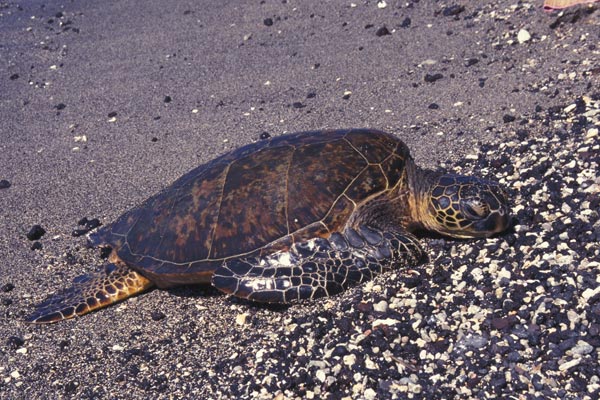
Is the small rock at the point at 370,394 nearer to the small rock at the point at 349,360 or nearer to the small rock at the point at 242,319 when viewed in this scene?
the small rock at the point at 349,360

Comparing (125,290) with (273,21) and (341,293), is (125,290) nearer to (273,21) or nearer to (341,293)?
(341,293)

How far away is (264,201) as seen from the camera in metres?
3.47

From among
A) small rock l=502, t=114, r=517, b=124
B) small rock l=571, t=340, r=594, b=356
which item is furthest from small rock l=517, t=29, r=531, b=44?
small rock l=571, t=340, r=594, b=356

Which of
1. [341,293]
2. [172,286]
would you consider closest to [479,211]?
[341,293]

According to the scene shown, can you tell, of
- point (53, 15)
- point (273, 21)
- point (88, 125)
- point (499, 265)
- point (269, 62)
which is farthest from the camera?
point (53, 15)

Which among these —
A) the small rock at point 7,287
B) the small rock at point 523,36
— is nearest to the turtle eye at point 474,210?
the small rock at point 7,287

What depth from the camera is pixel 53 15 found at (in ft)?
31.0

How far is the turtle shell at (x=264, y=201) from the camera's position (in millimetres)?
3428

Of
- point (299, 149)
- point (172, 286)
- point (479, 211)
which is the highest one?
point (299, 149)

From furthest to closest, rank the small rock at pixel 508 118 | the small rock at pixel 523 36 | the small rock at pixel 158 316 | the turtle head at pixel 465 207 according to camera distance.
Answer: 1. the small rock at pixel 523 36
2. the small rock at pixel 508 118
3. the small rock at pixel 158 316
4. the turtle head at pixel 465 207

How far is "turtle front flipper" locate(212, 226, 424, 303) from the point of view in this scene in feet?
10.6

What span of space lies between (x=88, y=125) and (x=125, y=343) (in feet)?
11.3

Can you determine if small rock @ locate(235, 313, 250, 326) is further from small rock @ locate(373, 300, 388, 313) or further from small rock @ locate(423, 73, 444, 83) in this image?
small rock @ locate(423, 73, 444, 83)

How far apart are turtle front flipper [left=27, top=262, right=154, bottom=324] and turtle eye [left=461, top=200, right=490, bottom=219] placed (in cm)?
185
